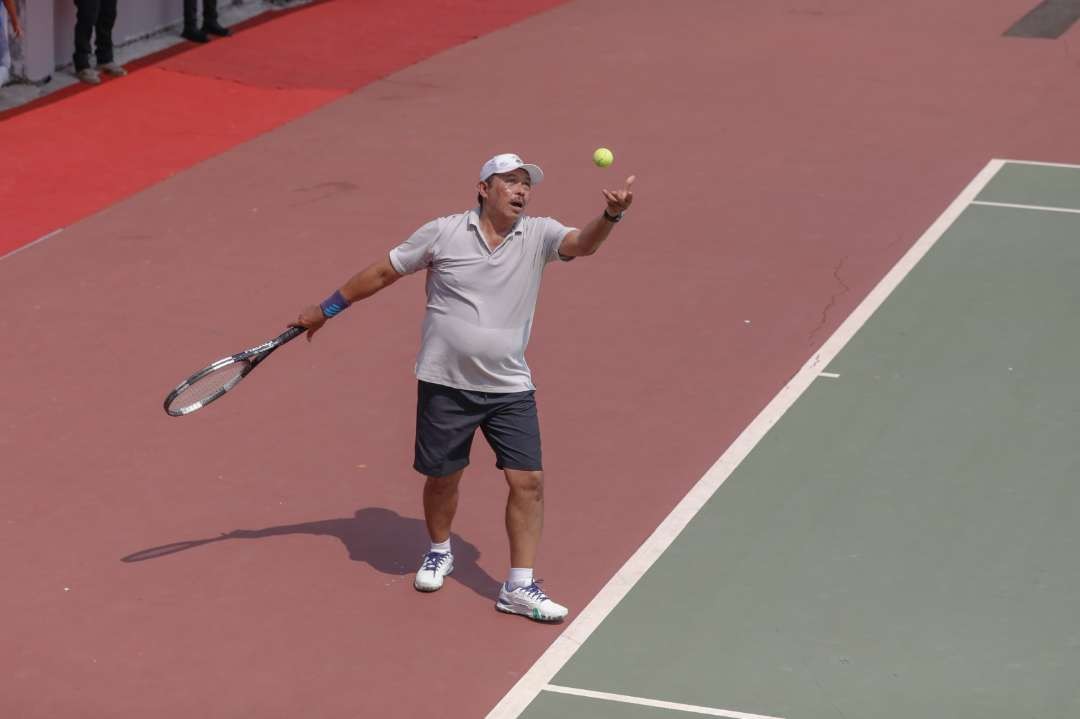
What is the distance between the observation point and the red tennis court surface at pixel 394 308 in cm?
866

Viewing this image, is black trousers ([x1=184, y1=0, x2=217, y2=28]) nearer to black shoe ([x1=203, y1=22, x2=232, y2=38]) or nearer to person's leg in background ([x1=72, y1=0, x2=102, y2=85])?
black shoe ([x1=203, y1=22, x2=232, y2=38])

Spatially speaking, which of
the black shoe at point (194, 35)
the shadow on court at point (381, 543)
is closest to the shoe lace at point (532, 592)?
the shadow on court at point (381, 543)

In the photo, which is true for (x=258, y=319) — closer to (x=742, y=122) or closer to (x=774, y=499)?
(x=774, y=499)

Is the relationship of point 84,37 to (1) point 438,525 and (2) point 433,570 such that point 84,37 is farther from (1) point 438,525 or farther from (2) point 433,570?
(2) point 433,570

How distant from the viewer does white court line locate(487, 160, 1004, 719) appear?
820cm

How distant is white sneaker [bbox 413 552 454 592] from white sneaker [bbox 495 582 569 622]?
15.1 inches

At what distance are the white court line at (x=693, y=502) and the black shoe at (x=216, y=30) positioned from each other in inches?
360

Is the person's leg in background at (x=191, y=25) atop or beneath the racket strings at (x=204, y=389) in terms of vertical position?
beneath

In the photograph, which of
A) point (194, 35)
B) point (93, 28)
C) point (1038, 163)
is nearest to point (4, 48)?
point (93, 28)

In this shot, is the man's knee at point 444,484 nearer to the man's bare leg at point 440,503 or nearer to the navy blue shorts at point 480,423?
the man's bare leg at point 440,503

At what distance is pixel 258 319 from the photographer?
1259cm

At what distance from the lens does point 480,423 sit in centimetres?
887

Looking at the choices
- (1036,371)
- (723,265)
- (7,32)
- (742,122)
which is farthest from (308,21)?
(1036,371)

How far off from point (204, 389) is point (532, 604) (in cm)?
208
